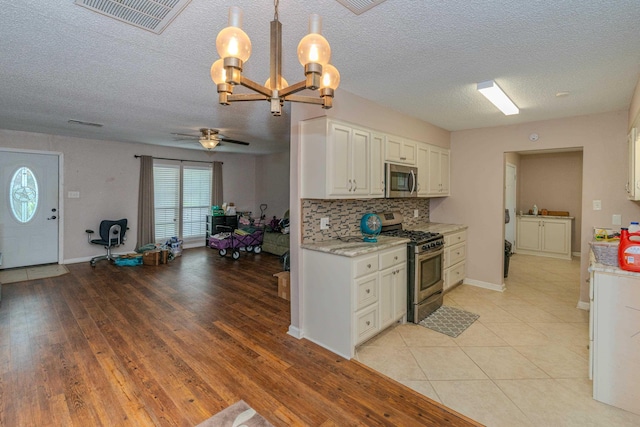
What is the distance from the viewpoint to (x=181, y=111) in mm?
3982

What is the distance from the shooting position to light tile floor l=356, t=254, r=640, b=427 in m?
2.07

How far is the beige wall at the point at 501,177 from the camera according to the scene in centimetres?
372

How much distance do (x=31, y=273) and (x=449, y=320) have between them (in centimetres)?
683

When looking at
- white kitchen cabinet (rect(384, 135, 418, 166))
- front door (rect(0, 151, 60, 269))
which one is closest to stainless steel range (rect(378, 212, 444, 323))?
white kitchen cabinet (rect(384, 135, 418, 166))

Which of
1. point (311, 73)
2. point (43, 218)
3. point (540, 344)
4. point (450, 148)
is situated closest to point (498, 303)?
point (540, 344)

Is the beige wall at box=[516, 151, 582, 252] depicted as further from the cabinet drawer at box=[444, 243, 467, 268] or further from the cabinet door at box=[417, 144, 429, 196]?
the cabinet door at box=[417, 144, 429, 196]

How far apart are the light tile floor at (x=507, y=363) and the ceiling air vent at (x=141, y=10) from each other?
2.95 meters

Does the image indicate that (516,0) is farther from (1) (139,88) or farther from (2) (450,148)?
(2) (450,148)

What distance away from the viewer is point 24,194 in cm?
562

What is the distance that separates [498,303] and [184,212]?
7161 millimetres

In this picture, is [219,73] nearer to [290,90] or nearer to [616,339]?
[290,90]

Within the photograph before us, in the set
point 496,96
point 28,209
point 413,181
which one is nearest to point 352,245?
point 413,181

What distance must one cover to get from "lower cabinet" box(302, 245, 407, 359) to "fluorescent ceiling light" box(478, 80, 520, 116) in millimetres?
1793

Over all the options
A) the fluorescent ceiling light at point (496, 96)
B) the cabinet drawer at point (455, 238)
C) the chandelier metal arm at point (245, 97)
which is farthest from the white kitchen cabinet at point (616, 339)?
the chandelier metal arm at point (245, 97)
